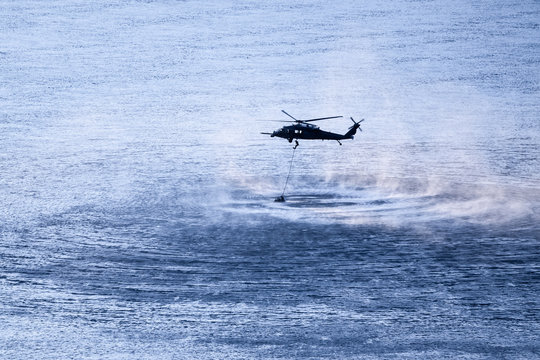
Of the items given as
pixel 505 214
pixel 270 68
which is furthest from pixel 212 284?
pixel 270 68

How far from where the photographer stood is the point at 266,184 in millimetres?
51938

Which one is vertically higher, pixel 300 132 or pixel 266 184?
pixel 300 132

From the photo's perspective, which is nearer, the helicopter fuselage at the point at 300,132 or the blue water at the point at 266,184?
the blue water at the point at 266,184

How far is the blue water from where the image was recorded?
35250 mm

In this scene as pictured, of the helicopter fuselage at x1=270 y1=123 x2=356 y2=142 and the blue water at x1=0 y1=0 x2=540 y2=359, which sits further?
the helicopter fuselage at x1=270 y1=123 x2=356 y2=142

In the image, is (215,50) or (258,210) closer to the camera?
(258,210)

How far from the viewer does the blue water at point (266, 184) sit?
35.2m

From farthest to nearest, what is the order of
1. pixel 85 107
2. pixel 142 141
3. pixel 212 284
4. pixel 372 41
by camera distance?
pixel 372 41 → pixel 85 107 → pixel 142 141 → pixel 212 284

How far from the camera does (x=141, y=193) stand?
50938mm

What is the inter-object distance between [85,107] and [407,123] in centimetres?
2383

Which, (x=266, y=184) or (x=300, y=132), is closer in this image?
(x=300, y=132)

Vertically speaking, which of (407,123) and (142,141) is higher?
(407,123)

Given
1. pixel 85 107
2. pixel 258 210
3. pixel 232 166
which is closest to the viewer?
pixel 258 210

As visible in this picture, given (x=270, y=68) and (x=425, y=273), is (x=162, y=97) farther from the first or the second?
(x=425, y=273)
